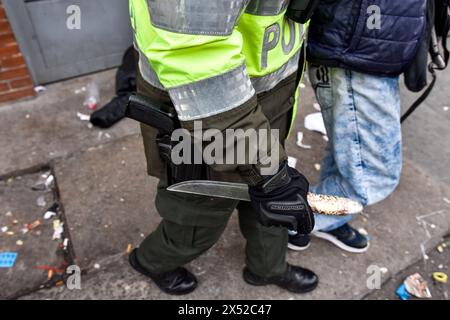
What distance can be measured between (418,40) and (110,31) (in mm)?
2763

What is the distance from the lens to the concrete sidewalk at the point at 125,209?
2186 mm

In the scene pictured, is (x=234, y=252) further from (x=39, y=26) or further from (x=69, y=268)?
(x=39, y=26)

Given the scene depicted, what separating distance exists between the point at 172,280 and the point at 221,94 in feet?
4.25

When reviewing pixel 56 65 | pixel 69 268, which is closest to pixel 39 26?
pixel 56 65

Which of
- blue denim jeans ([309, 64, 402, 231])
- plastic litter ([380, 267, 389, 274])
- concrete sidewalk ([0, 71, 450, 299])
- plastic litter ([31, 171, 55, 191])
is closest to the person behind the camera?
blue denim jeans ([309, 64, 402, 231])

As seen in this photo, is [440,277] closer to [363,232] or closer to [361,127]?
[363,232]

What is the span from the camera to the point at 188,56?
3.44 feet

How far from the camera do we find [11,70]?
3137mm

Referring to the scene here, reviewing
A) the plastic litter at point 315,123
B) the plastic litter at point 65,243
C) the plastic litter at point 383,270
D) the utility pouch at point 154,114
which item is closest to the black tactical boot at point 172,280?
the plastic litter at point 65,243

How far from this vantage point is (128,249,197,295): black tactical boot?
82.0 inches

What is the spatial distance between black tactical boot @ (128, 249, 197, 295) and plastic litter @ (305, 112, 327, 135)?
1622 millimetres

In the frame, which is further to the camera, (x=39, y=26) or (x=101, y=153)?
(x=39, y=26)

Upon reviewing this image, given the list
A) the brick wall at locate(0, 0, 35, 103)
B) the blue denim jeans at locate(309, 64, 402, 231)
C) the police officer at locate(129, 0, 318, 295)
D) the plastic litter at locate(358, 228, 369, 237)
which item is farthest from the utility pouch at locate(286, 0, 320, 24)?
the brick wall at locate(0, 0, 35, 103)

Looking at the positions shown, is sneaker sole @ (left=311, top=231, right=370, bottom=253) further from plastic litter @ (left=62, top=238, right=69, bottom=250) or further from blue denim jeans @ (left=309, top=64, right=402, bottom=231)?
plastic litter @ (left=62, top=238, right=69, bottom=250)
